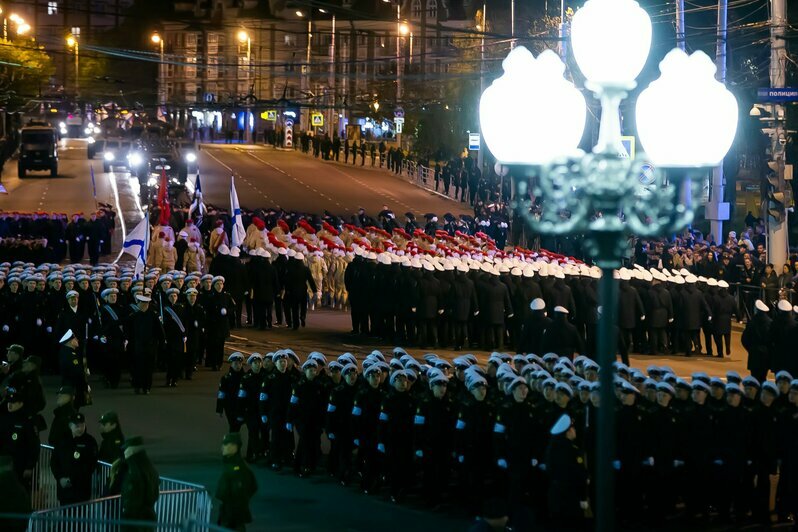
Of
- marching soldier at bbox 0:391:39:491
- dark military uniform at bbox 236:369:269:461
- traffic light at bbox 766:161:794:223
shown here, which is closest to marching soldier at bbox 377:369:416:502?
dark military uniform at bbox 236:369:269:461

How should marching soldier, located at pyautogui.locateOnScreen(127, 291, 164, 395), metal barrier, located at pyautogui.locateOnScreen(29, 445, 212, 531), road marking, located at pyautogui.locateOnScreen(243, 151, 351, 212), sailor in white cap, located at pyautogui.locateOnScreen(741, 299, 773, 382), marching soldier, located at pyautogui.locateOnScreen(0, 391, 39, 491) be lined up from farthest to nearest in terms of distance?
road marking, located at pyautogui.locateOnScreen(243, 151, 351, 212) < sailor in white cap, located at pyautogui.locateOnScreen(741, 299, 773, 382) < marching soldier, located at pyautogui.locateOnScreen(127, 291, 164, 395) < marching soldier, located at pyautogui.locateOnScreen(0, 391, 39, 491) < metal barrier, located at pyautogui.locateOnScreen(29, 445, 212, 531)

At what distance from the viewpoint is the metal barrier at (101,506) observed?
10844 mm

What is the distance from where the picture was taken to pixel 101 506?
39.0 feet

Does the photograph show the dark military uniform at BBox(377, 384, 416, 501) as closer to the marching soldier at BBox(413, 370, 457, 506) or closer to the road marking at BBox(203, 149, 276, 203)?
the marching soldier at BBox(413, 370, 457, 506)

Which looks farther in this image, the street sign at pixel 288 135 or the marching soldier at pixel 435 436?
the street sign at pixel 288 135

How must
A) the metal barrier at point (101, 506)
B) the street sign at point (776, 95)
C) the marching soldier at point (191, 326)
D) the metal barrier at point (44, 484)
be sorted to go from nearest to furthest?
the metal barrier at point (101, 506)
the metal barrier at point (44, 484)
the marching soldier at point (191, 326)
the street sign at point (776, 95)

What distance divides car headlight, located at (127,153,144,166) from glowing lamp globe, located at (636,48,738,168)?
55.5m

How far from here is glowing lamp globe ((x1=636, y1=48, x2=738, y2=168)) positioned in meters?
8.39

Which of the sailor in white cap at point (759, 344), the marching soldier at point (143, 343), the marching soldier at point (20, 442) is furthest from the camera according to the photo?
the sailor in white cap at point (759, 344)

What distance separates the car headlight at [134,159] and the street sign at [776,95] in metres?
40.9

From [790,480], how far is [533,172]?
7.59 m

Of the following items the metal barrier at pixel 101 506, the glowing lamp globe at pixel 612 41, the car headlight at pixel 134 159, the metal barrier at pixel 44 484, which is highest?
the glowing lamp globe at pixel 612 41

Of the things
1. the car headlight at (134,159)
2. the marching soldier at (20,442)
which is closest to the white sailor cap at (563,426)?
the marching soldier at (20,442)

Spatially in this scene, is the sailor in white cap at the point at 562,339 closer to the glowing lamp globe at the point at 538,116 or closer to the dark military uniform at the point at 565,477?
the dark military uniform at the point at 565,477
